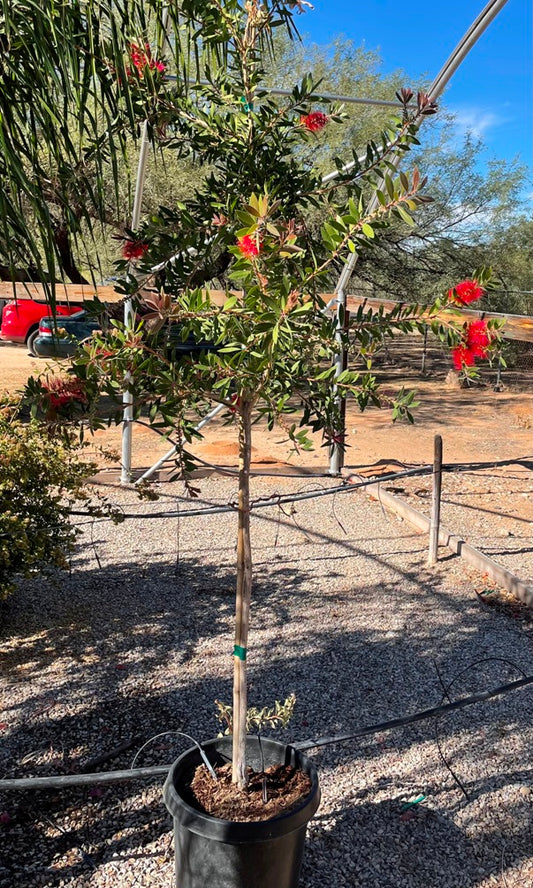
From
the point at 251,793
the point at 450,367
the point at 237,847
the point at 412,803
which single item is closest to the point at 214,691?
the point at 412,803

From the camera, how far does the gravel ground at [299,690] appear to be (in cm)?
225

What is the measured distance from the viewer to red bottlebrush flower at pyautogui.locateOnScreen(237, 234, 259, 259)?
1.43 metres

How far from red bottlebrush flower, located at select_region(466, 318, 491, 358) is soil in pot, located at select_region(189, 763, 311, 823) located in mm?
1224

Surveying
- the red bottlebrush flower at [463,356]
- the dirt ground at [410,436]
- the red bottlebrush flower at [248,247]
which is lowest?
the dirt ground at [410,436]

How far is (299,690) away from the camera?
3.21 metres

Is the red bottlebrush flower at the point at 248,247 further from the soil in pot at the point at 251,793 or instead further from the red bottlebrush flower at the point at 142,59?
the soil in pot at the point at 251,793

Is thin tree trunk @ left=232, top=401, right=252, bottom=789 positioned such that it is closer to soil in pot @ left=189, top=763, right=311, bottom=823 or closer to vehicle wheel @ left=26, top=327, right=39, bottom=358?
soil in pot @ left=189, top=763, right=311, bottom=823

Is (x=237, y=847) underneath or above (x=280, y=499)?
underneath

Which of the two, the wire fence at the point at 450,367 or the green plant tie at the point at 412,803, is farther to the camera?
the wire fence at the point at 450,367

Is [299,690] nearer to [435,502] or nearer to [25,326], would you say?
[435,502]

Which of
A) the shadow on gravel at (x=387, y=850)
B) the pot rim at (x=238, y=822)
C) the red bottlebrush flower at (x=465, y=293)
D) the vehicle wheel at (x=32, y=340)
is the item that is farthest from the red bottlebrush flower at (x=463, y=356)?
the vehicle wheel at (x=32, y=340)

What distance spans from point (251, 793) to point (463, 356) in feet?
4.20

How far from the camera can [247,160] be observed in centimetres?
172

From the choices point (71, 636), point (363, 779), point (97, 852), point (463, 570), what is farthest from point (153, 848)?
point (463, 570)
